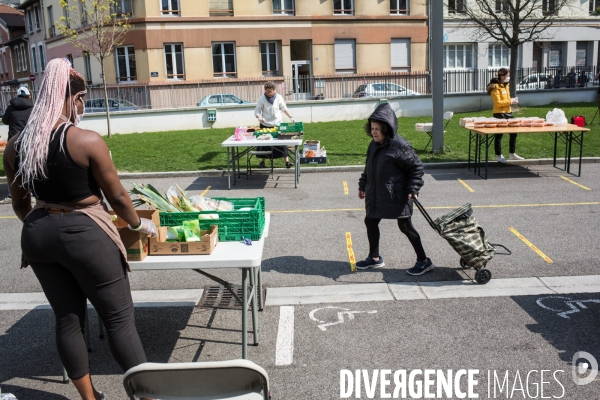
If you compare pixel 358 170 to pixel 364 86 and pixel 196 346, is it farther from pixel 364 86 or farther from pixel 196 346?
pixel 364 86

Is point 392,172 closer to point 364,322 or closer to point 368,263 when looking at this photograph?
point 368,263

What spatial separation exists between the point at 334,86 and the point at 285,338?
2895 centimetres

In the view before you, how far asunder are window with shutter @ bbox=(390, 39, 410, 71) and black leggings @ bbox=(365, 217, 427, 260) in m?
34.1

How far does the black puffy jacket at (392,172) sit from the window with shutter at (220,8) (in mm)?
31774

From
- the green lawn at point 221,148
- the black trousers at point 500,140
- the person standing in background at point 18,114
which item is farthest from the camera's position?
the green lawn at point 221,148

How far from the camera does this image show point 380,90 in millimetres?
31750

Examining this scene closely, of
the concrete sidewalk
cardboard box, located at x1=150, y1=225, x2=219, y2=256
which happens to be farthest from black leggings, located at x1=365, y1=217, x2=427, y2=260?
cardboard box, located at x1=150, y1=225, x2=219, y2=256

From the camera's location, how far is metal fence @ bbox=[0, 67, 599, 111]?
3064 centimetres

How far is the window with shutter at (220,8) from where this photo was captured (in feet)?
118

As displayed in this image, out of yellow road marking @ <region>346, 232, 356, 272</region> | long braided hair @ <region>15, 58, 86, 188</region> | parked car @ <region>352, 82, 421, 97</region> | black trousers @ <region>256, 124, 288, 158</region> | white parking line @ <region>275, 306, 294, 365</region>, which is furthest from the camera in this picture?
parked car @ <region>352, 82, 421, 97</region>

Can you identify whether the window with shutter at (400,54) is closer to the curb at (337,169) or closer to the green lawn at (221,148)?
the green lawn at (221,148)

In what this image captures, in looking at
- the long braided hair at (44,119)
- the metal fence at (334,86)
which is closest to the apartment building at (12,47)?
the metal fence at (334,86)

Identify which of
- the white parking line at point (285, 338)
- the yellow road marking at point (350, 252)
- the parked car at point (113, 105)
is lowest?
the yellow road marking at point (350, 252)

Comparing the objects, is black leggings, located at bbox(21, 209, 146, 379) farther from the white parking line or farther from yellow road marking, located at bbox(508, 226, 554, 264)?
yellow road marking, located at bbox(508, 226, 554, 264)
